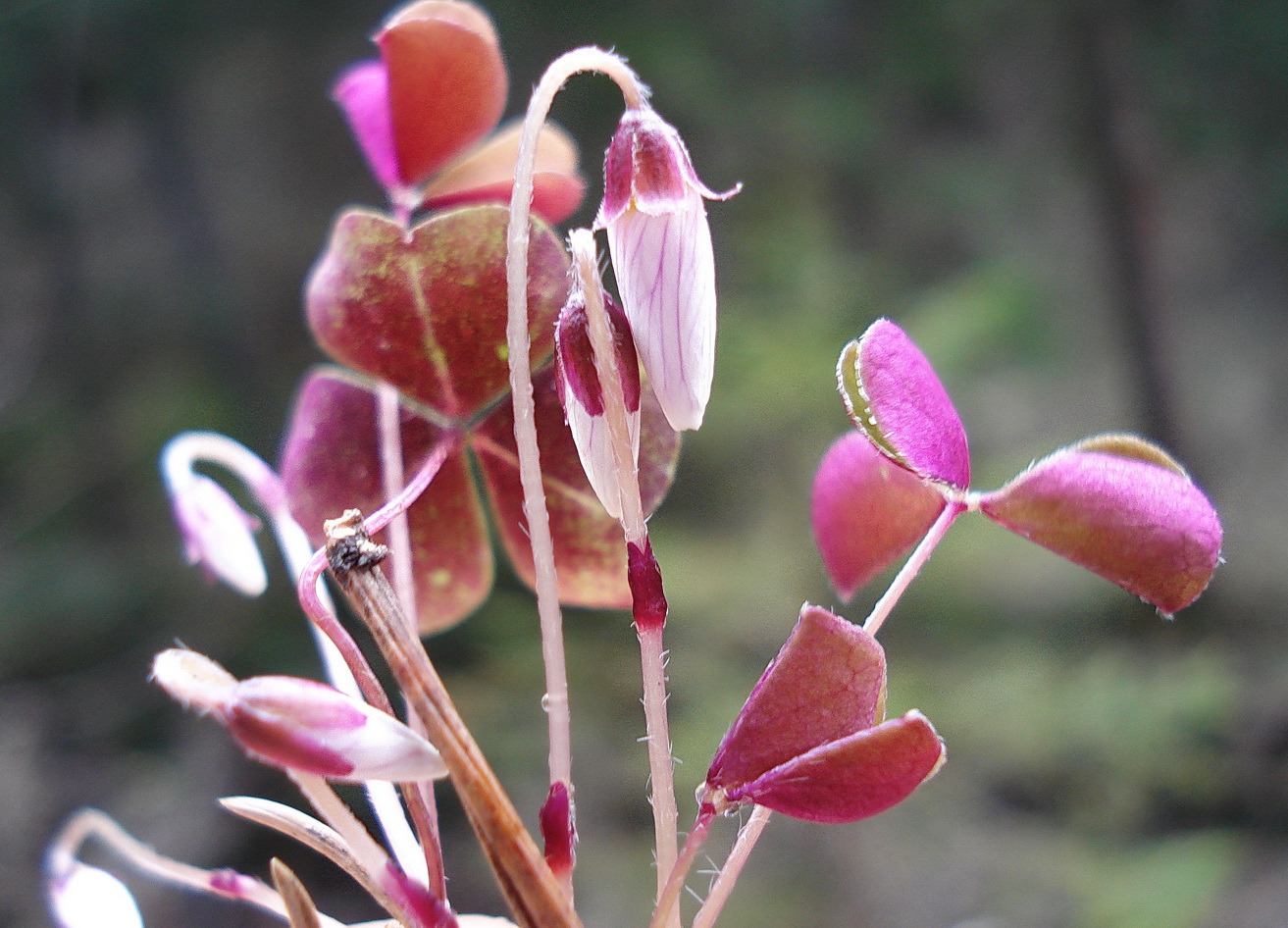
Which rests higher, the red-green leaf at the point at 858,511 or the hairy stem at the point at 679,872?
the red-green leaf at the point at 858,511

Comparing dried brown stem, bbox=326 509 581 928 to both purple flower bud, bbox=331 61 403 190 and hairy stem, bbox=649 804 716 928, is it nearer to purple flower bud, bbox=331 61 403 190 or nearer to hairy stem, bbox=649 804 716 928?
hairy stem, bbox=649 804 716 928

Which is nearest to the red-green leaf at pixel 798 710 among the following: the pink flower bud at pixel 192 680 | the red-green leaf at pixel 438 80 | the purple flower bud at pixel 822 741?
the purple flower bud at pixel 822 741

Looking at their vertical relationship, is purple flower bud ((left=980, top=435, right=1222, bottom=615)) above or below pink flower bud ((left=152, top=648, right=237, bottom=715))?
below

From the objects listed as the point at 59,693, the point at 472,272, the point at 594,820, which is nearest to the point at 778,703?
the point at 472,272

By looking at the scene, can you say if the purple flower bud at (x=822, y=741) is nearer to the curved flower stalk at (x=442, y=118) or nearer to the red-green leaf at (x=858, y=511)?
the red-green leaf at (x=858, y=511)

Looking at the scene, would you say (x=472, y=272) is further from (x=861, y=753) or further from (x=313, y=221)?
(x=313, y=221)

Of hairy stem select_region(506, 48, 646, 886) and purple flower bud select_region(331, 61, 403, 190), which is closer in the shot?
hairy stem select_region(506, 48, 646, 886)

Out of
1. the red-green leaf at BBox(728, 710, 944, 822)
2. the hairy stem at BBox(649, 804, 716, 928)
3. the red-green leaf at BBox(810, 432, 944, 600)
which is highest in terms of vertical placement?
the red-green leaf at BBox(810, 432, 944, 600)

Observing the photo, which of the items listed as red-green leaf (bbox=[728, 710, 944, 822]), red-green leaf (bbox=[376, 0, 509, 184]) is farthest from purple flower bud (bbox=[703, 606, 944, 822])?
red-green leaf (bbox=[376, 0, 509, 184])
